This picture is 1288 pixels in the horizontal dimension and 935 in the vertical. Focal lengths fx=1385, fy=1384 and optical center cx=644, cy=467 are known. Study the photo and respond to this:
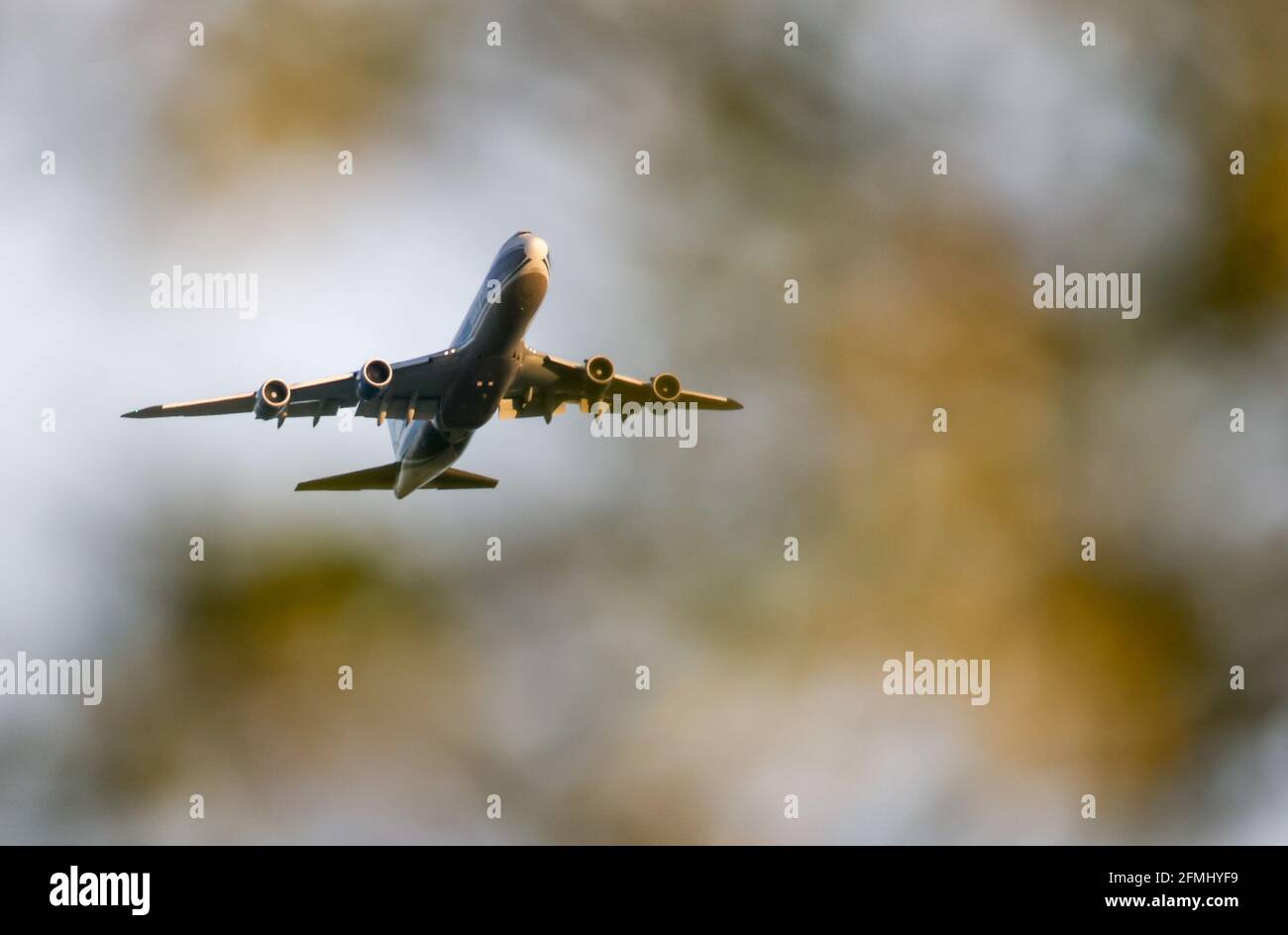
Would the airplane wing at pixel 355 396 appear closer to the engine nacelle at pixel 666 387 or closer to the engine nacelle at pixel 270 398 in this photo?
the engine nacelle at pixel 270 398

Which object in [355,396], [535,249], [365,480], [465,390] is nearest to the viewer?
[535,249]

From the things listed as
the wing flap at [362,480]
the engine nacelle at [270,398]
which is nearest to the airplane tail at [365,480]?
the wing flap at [362,480]

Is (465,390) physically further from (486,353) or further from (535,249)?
(535,249)

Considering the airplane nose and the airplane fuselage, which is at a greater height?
the airplane nose

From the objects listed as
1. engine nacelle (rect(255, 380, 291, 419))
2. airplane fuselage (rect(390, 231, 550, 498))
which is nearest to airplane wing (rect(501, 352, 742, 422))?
airplane fuselage (rect(390, 231, 550, 498))

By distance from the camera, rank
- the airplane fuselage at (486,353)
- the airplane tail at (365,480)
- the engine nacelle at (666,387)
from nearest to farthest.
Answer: the airplane fuselage at (486,353)
the engine nacelle at (666,387)
the airplane tail at (365,480)

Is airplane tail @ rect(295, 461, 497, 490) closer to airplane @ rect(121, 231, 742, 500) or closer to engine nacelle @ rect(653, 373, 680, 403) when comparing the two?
airplane @ rect(121, 231, 742, 500)

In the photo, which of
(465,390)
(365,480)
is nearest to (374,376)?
(465,390)
